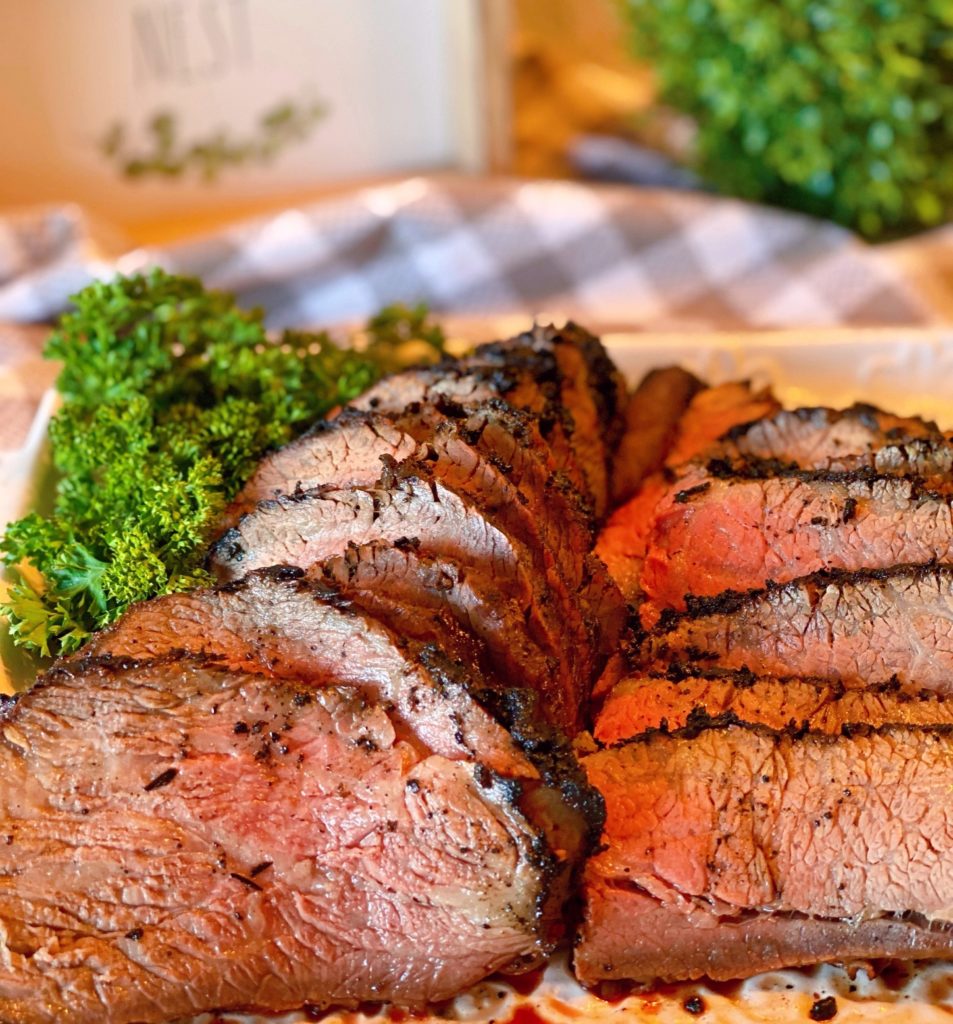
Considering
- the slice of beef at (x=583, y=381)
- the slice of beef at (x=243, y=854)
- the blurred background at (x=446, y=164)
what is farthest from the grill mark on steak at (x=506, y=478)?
the blurred background at (x=446, y=164)

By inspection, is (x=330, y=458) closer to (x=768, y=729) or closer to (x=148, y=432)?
(x=148, y=432)

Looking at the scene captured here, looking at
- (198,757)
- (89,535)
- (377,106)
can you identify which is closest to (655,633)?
(198,757)

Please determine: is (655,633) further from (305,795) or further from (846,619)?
(305,795)

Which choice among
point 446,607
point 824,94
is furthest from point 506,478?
point 824,94

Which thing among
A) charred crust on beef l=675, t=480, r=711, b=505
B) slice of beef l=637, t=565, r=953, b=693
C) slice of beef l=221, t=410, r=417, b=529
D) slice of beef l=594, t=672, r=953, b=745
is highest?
slice of beef l=221, t=410, r=417, b=529

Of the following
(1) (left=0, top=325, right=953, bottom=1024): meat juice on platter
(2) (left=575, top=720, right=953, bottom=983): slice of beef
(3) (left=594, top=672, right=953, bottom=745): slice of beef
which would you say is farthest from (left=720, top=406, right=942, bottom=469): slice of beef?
(2) (left=575, top=720, right=953, bottom=983): slice of beef

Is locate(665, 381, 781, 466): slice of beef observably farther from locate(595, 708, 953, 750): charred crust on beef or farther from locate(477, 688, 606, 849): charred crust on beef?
locate(477, 688, 606, 849): charred crust on beef

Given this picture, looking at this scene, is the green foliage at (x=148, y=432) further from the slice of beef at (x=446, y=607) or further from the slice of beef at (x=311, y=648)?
the slice of beef at (x=446, y=607)
